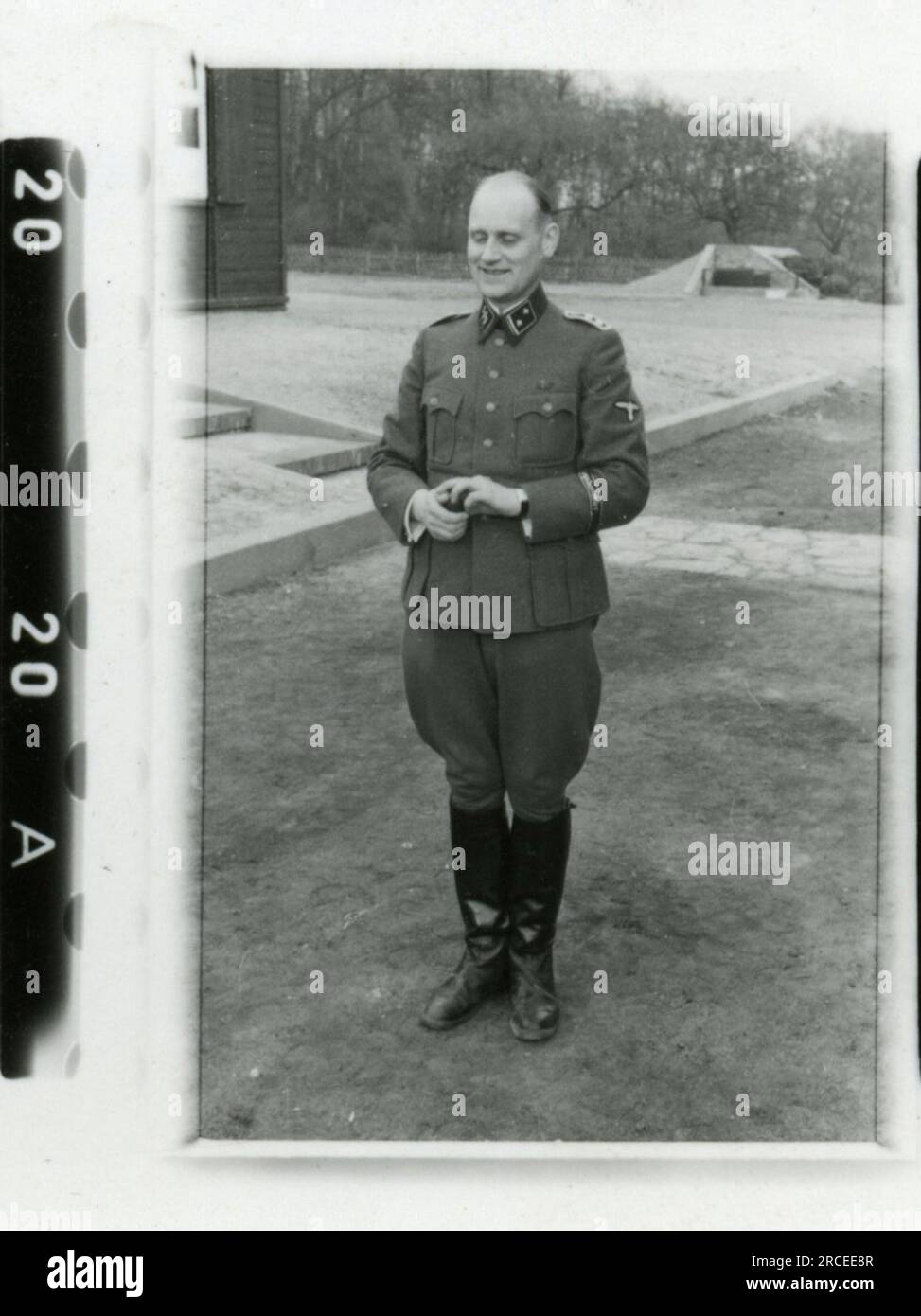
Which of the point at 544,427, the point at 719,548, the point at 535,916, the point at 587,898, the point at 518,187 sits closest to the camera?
the point at 518,187

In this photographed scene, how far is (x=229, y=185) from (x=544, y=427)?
913 mm

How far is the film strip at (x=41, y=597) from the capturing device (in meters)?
2.71

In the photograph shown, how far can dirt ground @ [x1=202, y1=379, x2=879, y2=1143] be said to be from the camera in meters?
2.87

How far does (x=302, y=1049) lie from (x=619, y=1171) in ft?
2.16

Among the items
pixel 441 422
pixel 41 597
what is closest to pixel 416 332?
pixel 441 422

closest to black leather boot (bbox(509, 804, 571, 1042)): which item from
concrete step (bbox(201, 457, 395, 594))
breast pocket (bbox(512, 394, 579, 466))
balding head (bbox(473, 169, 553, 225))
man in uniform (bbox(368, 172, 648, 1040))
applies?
man in uniform (bbox(368, 172, 648, 1040))

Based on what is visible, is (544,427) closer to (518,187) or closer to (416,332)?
(518,187)

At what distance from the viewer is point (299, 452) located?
16.0 feet

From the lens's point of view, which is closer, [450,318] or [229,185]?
[450,318]

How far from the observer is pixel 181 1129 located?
2.83 meters

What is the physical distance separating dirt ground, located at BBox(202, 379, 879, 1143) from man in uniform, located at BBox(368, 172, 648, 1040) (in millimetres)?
180

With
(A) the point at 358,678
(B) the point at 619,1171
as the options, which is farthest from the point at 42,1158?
(A) the point at 358,678

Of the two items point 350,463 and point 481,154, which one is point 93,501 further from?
point 350,463

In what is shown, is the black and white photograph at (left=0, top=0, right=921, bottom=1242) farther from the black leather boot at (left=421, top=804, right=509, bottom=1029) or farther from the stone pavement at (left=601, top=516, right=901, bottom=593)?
the stone pavement at (left=601, top=516, right=901, bottom=593)
